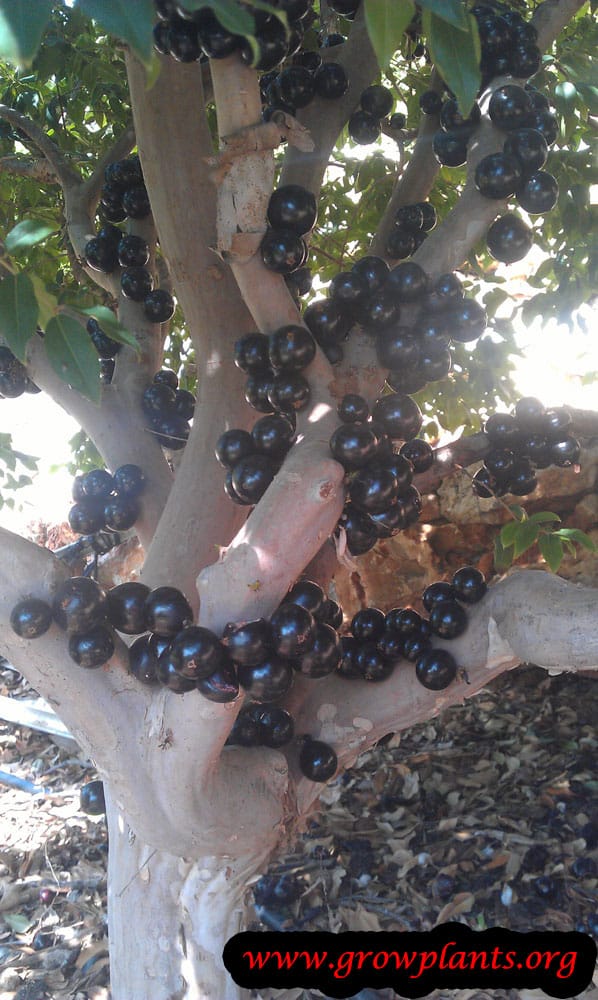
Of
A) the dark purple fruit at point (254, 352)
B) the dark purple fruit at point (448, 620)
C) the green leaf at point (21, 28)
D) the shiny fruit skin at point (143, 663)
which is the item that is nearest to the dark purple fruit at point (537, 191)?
the dark purple fruit at point (254, 352)

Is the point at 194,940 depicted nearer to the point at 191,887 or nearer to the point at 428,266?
the point at 191,887

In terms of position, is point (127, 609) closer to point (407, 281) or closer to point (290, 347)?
point (290, 347)

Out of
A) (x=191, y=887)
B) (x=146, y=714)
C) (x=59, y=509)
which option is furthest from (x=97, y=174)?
(x=59, y=509)

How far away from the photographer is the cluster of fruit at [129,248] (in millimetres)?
2678

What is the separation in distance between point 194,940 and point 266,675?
3.46ft

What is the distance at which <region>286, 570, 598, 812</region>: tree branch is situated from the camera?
1931 mm

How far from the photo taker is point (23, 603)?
6.15 feet

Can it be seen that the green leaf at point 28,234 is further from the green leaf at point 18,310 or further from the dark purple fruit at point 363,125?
the dark purple fruit at point 363,125

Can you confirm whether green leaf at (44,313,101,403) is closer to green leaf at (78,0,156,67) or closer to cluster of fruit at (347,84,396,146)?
green leaf at (78,0,156,67)

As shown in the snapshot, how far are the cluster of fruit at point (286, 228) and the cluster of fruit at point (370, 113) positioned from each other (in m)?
0.65

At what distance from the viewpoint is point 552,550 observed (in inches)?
86.4

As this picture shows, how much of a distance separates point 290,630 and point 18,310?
2.95ft

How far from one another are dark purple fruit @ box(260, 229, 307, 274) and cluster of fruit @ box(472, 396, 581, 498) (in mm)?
875

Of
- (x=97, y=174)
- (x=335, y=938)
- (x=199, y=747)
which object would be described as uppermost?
(x=97, y=174)
